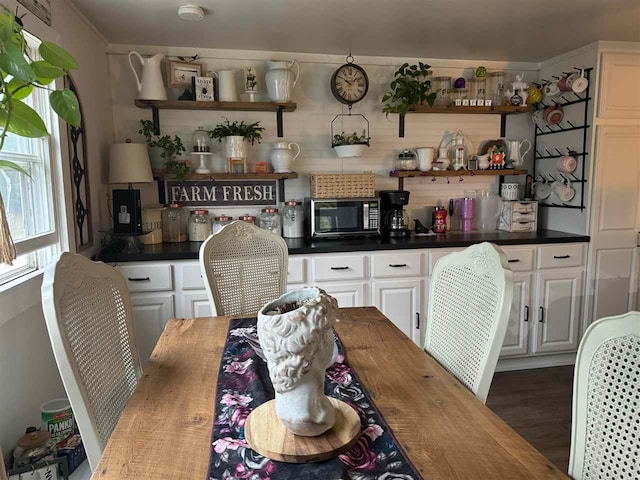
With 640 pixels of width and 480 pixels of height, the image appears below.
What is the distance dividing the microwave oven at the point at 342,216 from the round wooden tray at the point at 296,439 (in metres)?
2.16

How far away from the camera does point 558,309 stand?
315cm

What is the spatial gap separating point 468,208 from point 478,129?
654 mm

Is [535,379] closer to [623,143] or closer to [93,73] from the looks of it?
[623,143]

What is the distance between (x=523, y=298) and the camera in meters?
3.08

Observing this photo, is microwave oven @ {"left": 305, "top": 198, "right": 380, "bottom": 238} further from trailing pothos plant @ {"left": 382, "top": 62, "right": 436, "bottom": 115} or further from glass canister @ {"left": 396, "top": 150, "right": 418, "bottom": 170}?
trailing pothos plant @ {"left": 382, "top": 62, "right": 436, "bottom": 115}

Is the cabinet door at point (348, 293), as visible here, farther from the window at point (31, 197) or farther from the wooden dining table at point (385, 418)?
the window at point (31, 197)

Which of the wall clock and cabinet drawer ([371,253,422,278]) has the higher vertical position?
the wall clock

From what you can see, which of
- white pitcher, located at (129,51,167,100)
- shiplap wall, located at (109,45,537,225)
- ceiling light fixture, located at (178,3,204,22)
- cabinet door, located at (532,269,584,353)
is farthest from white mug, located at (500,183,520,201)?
white pitcher, located at (129,51,167,100)

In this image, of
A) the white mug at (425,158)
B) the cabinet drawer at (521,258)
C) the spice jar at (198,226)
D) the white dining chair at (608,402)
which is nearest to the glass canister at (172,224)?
the spice jar at (198,226)

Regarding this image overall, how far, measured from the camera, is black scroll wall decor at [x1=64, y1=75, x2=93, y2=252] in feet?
7.58

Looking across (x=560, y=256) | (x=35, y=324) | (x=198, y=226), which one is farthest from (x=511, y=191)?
(x=35, y=324)

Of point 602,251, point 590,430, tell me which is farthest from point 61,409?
point 602,251

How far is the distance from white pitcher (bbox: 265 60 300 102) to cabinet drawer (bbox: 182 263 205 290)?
49.7 inches

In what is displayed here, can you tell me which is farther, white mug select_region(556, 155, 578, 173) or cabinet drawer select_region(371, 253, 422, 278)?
white mug select_region(556, 155, 578, 173)
